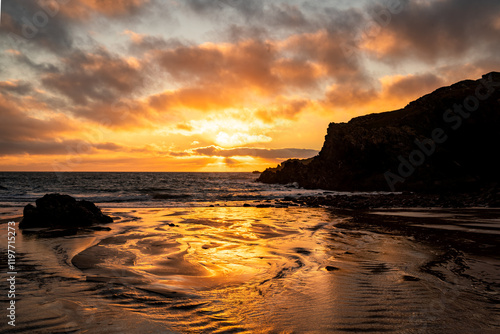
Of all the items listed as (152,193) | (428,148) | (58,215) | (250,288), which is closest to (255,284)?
(250,288)

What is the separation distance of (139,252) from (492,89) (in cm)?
4794

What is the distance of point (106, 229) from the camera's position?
12617 mm

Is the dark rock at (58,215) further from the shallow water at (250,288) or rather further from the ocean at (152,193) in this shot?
the ocean at (152,193)

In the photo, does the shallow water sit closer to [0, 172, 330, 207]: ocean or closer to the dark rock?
the dark rock

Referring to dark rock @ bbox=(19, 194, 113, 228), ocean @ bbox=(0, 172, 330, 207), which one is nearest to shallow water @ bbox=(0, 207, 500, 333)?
dark rock @ bbox=(19, 194, 113, 228)

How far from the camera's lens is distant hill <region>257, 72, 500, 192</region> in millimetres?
34750

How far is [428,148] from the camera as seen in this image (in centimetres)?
3941

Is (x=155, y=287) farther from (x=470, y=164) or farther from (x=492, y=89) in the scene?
(x=492, y=89)

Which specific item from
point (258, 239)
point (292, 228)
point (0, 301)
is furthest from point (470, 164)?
point (0, 301)

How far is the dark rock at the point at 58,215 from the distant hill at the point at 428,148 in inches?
1415

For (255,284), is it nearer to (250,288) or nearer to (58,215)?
(250,288)

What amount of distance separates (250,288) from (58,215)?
12267 millimetres

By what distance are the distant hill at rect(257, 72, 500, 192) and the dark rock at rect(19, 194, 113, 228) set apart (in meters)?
35.9

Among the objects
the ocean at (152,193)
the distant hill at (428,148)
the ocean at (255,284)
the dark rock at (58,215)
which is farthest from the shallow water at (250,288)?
the distant hill at (428,148)
